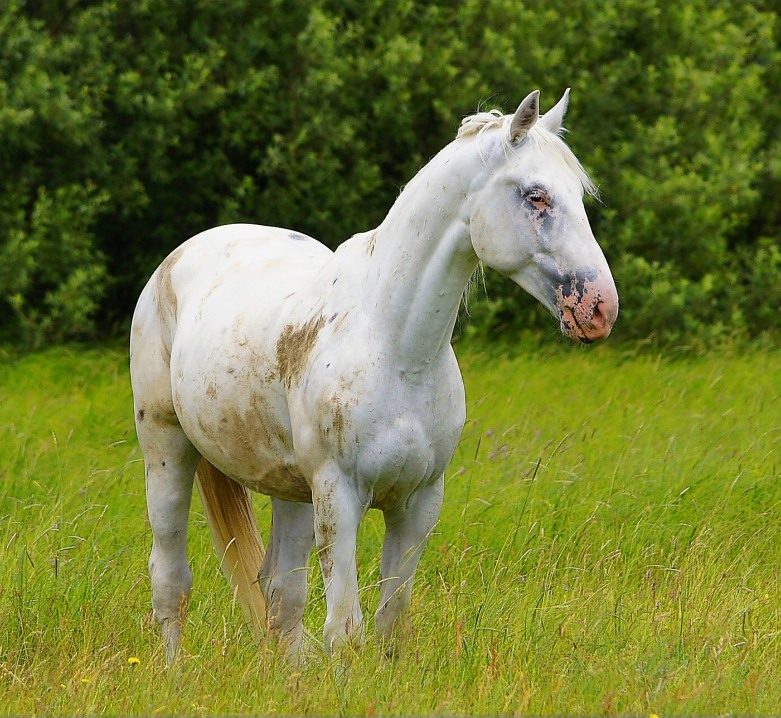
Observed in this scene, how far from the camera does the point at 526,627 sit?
407cm

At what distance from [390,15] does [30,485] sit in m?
5.75

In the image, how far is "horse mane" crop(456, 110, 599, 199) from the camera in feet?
11.3

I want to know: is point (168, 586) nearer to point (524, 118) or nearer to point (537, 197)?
point (537, 197)

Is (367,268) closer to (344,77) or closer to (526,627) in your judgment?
(526,627)

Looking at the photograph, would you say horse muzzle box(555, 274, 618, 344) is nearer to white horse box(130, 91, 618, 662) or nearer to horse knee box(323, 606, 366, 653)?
white horse box(130, 91, 618, 662)

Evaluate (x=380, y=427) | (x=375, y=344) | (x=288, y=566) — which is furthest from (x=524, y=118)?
(x=288, y=566)

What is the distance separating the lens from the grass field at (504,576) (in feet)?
11.8

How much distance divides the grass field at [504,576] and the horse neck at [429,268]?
95 centimetres

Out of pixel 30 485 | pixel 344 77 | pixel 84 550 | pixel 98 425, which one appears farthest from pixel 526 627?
pixel 344 77

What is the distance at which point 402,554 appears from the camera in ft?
12.6

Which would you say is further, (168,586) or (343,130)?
(343,130)

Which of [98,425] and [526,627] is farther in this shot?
[98,425]

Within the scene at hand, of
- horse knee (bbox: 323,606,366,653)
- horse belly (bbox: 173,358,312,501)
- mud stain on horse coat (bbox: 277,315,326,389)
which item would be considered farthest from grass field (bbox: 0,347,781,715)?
mud stain on horse coat (bbox: 277,315,326,389)

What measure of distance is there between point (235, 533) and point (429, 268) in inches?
59.6
